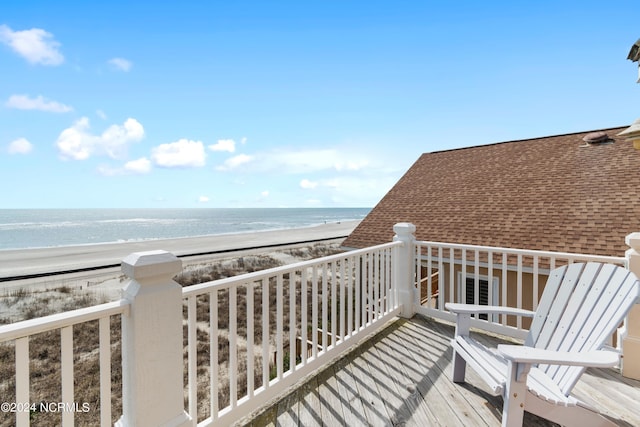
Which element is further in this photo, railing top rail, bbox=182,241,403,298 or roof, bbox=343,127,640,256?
roof, bbox=343,127,640,256

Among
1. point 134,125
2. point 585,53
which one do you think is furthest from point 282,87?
point 134,125

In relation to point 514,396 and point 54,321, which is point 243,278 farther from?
point 514,396

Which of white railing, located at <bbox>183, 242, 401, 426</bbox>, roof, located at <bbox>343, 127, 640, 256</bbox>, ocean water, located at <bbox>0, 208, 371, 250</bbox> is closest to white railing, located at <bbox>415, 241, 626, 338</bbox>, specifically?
white railing, located at <bbox>183, 242, 401, 426</bbox>

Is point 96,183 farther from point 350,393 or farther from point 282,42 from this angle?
point 350,393

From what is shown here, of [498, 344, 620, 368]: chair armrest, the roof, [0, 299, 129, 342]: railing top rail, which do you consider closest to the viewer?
[0, 299, 129, 342]: railing top rail

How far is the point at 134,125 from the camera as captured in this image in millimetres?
14070

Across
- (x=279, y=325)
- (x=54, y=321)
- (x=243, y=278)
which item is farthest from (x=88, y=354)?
(x=54, y=321)

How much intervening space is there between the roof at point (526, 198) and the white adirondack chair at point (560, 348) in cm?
458

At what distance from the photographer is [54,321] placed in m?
1.02

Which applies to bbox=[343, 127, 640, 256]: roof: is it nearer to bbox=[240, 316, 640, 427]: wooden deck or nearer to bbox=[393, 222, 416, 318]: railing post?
bbox=[393, 222, 416, 318]: railing post

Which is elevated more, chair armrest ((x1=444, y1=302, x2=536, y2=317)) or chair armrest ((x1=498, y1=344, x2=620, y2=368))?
chair armrest ((x1=498, y1=344, x2=620, y2=368))

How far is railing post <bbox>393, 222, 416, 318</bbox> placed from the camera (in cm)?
355

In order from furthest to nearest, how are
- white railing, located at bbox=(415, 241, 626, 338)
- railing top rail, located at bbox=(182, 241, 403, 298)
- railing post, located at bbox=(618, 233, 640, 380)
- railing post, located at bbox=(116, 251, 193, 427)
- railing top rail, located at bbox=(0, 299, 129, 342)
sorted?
1. white railing, located at bbox=(415, 241, 626, 338)
2. railing post, located at bbox=(618, 233, 640, 380)
3. railing top rail, located at bbox=(182, 241, 403, 298)
4. railing post, located at bbox=(116, 251, 193, 427)
5. railing top rail, located at bbox=(0, 299, 129, 342)

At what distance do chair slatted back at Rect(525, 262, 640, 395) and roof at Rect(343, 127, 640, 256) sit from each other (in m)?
4.51
